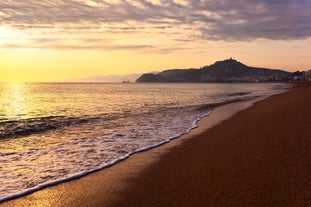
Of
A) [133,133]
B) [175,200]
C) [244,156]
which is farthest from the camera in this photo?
[133,133]

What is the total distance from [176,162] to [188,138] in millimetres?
4647

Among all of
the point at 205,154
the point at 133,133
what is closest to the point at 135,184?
the point at 205,154

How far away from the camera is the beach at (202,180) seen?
6.30 metres

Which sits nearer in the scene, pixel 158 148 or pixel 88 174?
pixel 88 174

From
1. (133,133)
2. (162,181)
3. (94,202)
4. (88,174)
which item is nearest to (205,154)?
(162,181)

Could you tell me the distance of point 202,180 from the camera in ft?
24.6

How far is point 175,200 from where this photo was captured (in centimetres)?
632

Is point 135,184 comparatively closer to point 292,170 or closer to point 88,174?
point 88,174

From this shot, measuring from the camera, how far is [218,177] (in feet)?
25.0

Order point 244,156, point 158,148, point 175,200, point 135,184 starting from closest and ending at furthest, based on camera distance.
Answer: point 175,200, point 135,184, point 244,156, point 158,148

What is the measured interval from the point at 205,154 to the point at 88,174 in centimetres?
378

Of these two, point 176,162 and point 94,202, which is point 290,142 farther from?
point 94,202

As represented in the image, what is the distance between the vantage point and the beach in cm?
630

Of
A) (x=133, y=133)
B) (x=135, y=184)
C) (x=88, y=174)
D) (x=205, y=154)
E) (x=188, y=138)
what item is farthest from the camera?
(x=133, y=133)
